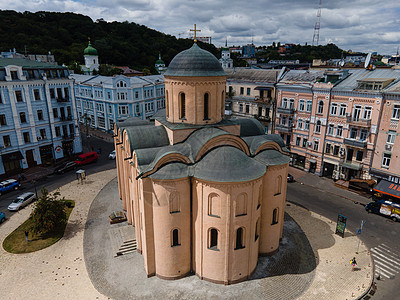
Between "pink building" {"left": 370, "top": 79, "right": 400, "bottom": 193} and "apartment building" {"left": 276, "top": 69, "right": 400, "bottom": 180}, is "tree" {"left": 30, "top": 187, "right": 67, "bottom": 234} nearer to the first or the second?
"apartment building" {"left": 276, "top": 69, "right": 400, "bottom": 180}

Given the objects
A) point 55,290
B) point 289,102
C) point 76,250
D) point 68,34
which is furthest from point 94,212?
point 68,34

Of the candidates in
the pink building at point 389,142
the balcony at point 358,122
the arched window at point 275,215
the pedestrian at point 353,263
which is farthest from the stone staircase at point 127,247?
the balcony at point 358,122

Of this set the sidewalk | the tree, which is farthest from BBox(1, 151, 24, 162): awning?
the sidewalk

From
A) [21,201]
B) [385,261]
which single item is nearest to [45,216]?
[21,201]

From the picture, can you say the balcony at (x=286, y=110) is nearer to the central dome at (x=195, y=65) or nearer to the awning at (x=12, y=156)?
the central dome at (x=195, y=65)

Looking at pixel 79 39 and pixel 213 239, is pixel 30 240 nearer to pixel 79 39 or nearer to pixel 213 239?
pixel 213 239
